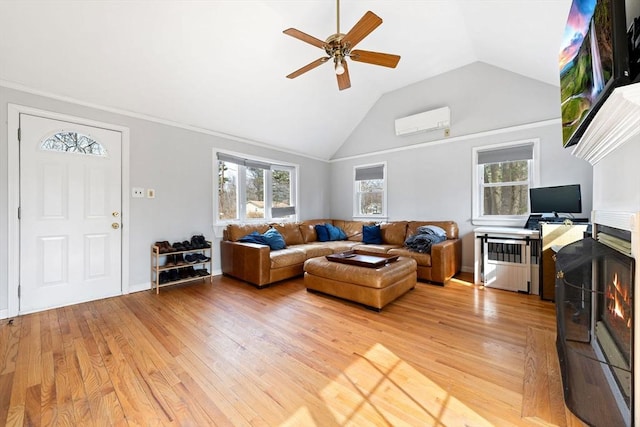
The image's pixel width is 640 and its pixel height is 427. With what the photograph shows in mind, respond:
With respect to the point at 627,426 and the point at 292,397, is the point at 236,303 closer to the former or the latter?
the point at 292,397

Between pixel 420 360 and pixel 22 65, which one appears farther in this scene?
pixel 22 65

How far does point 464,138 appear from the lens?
4387mm

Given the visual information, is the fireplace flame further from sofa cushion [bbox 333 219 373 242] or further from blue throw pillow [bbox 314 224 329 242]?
blue throw pillow [bbox 314 224 329 242]

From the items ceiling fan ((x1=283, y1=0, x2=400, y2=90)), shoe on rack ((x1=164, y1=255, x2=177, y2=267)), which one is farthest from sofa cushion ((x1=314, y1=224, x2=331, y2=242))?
ceiling fan ((x1=283, y1=0, x2=400, y2=90))

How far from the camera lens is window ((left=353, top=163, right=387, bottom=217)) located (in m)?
5.49

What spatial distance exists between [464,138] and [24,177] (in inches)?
231

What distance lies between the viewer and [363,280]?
2.78 meters

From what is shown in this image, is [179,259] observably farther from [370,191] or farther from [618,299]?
[618,299]

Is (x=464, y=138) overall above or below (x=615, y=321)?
above

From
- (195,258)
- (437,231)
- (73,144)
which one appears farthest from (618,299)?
(73,144)

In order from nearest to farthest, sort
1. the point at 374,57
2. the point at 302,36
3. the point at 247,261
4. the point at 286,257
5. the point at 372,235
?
the point at 302,36, the point at 374,57, the point at 247,261, the point at 286,257, the point at 372,235

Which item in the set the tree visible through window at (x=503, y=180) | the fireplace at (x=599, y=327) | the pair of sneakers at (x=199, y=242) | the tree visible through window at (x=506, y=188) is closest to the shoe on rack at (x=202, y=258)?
the pair of sneakers at (x=199, y=242)

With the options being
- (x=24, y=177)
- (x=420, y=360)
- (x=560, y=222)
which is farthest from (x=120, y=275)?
(x=560, y=222)

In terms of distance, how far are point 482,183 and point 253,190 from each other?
4.06m
